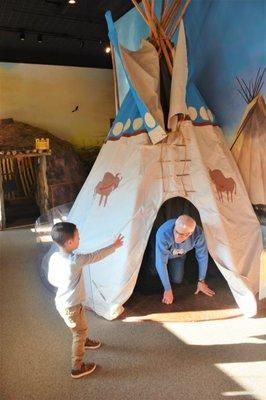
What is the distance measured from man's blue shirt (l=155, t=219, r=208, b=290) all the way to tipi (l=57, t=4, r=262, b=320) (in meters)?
0.08

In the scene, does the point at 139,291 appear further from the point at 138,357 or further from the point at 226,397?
the point at 226,397

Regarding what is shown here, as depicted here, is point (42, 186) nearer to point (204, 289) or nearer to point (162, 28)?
point (162, 28)

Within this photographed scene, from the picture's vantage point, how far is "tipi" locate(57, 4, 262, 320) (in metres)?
2.72

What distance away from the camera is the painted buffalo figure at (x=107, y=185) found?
10.1ft

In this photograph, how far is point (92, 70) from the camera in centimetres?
768

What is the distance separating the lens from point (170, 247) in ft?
8.89

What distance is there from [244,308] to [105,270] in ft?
3.51

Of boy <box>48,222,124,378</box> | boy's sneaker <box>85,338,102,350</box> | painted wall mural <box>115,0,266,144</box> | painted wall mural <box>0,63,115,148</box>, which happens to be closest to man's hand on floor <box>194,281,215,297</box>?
boy's sneaker <box>85,338,102,350</box>

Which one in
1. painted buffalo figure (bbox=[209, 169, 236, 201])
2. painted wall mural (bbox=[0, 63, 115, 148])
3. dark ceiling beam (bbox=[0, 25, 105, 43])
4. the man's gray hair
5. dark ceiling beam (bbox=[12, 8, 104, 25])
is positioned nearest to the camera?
the man's gray hair

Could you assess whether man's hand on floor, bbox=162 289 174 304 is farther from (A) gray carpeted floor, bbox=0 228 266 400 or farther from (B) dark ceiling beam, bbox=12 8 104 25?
(B) dark ceiling beam, bbox=12 8 104 25

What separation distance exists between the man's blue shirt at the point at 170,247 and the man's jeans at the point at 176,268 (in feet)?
0.60

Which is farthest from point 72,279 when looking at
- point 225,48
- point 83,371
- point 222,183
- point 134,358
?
point 225,48

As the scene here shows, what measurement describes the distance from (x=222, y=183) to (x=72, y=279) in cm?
156

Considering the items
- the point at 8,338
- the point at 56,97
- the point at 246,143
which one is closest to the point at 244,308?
the point at 246,143
